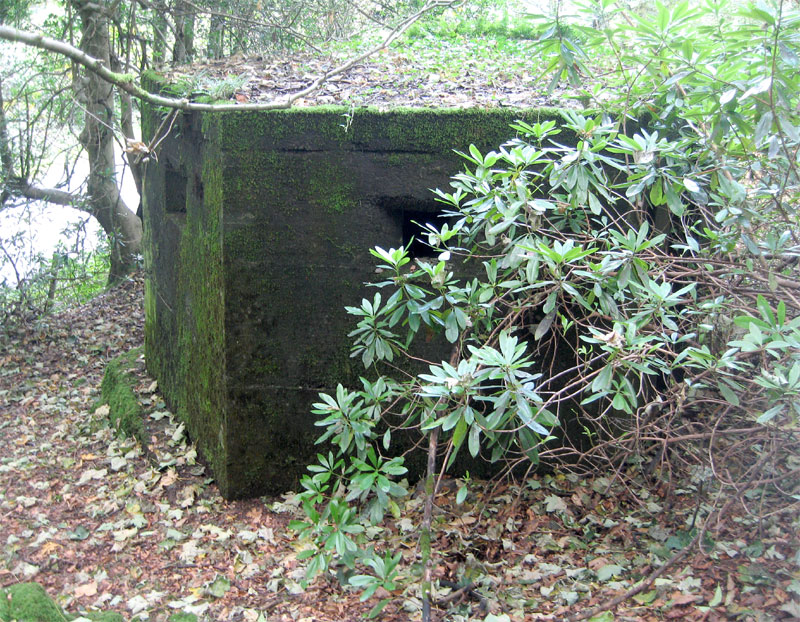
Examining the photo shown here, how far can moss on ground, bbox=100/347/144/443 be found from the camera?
530 centimetres

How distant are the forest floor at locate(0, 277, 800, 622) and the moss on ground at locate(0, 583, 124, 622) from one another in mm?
412

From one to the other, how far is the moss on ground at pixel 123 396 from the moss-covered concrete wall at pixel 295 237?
1388 mm

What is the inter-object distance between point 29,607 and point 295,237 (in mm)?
2247

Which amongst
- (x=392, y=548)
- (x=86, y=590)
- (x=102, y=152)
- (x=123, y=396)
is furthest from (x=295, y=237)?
(x=102, y=152)

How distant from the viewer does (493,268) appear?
3162 millimetres

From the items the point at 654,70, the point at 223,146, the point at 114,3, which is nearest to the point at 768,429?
the point at 654,70

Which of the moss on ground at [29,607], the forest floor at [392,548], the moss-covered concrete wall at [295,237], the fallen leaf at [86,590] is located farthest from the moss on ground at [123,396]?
the moss on ground at [29,607]

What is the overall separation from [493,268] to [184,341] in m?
2.73

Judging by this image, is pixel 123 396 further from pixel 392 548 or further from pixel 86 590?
pixel 392 548

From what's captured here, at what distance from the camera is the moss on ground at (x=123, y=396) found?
530 cm

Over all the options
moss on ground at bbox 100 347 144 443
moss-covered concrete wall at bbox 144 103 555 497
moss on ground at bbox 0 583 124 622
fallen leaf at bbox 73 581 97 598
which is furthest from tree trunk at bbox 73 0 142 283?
moss on ground at bbox 0 583 124 622

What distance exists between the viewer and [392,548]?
3727 millimetres

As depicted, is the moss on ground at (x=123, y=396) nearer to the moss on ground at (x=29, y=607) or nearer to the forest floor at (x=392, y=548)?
the forest floor at (x=392, y=548)

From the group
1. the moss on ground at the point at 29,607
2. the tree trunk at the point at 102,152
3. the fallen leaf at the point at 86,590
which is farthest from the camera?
the tree trunk at the point at 102,152
